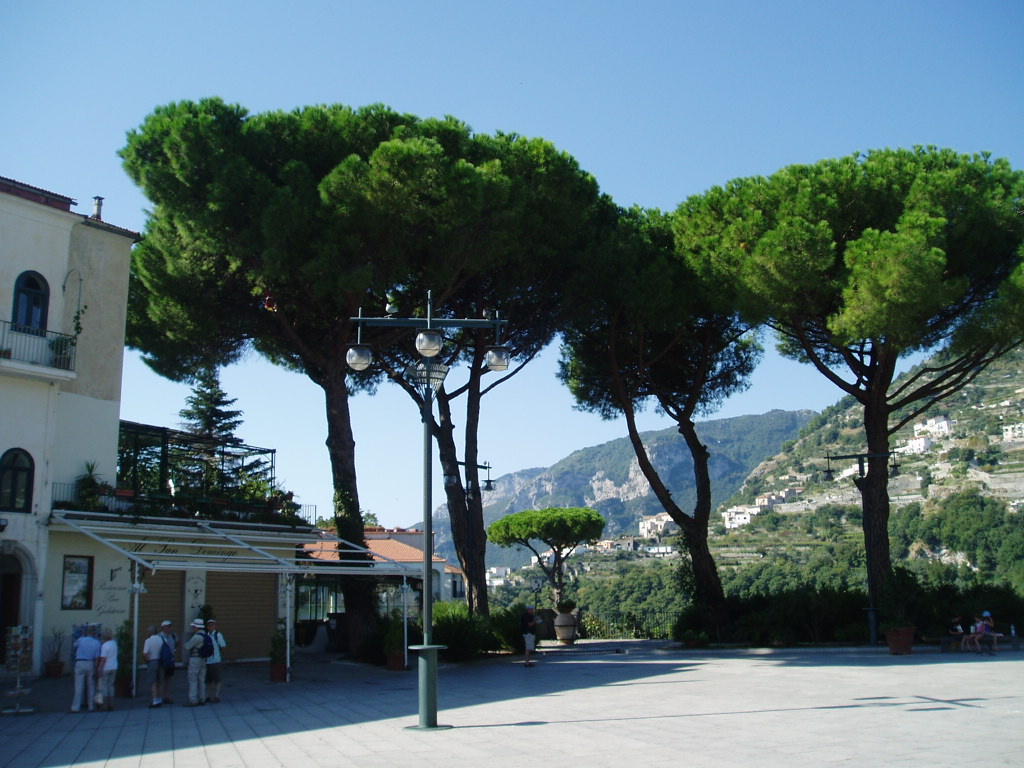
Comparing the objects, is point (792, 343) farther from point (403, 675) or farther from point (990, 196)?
point (403, 675)

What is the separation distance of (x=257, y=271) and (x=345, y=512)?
6.13m

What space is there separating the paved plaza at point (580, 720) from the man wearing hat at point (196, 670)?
0.39m

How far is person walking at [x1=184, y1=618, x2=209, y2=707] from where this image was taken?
45.4ft

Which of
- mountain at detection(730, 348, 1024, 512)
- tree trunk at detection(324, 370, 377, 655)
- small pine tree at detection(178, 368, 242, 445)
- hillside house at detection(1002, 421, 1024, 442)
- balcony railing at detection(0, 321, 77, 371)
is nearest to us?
balcony railing at detection(0, 321, 77, 371)

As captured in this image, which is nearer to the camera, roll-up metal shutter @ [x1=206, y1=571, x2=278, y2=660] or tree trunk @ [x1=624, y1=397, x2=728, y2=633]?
roll-up metal shutter @ [x1=206, y1=571, x2=278, y2=660]

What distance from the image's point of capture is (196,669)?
13852 millimetres

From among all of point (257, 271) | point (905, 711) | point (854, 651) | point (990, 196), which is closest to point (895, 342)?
point (990, 196)

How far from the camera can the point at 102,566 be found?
60.7ft

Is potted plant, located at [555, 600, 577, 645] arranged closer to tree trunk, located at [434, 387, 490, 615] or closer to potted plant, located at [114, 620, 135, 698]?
tree trunk, located at [434, 387, 490, 615]

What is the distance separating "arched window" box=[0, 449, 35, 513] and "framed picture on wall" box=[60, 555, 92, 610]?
142 cm

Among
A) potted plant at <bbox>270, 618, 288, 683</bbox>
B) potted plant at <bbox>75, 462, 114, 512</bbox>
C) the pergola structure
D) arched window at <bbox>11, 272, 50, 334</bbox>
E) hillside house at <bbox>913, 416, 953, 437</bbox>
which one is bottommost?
potted plant at <bbox>270, 618, 288, 683</bbox>

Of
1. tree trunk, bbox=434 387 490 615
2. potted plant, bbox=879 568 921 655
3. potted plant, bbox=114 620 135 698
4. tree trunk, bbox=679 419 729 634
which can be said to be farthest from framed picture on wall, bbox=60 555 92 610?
potted plant, bbox=879 568 921 655

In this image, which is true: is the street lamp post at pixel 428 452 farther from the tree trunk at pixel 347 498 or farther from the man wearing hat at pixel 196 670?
the tree trunk at pixel 347 498

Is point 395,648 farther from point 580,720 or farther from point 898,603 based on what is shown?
point 898,603
